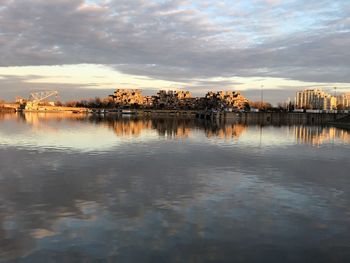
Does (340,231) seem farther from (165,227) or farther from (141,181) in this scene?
(141,181)

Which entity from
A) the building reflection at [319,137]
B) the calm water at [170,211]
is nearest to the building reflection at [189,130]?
the building reflection at [319,137]

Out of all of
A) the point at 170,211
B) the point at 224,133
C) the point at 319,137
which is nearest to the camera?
the point at 170,211

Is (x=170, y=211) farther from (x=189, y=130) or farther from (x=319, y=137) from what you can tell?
(x=189, y=130)

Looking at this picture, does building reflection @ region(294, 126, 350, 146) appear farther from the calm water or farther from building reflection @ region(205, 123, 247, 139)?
the calm water

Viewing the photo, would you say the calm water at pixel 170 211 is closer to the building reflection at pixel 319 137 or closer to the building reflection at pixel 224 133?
the building reflection at pixel 319 137

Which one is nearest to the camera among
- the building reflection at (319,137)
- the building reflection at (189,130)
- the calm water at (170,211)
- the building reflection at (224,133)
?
the calm water at (170,211)

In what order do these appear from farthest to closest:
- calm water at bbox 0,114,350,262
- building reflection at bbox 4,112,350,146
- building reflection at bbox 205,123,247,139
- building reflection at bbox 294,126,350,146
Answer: building reflection at bbox 205,123,247,139 → building reflection at bbox 4,112,350,146 → building reflection at bbox 294,126,350,146 → calm water at bbox 0,114,350,262

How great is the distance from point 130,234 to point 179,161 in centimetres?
2290

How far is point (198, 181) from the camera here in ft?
95.5

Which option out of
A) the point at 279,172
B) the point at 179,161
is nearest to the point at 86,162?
the point at 179,161

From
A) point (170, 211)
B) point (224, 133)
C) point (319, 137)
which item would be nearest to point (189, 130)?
point (224, 133)

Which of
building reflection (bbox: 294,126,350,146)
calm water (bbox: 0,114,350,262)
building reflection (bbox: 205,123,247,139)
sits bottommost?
building reflection (bbox: 294,126,350,146)

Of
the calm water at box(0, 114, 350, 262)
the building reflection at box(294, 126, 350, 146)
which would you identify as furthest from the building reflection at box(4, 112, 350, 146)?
the calm water at box(0, 114, 350, 262)

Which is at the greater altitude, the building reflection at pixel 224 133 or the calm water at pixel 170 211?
the calm water at pixel 170 211
